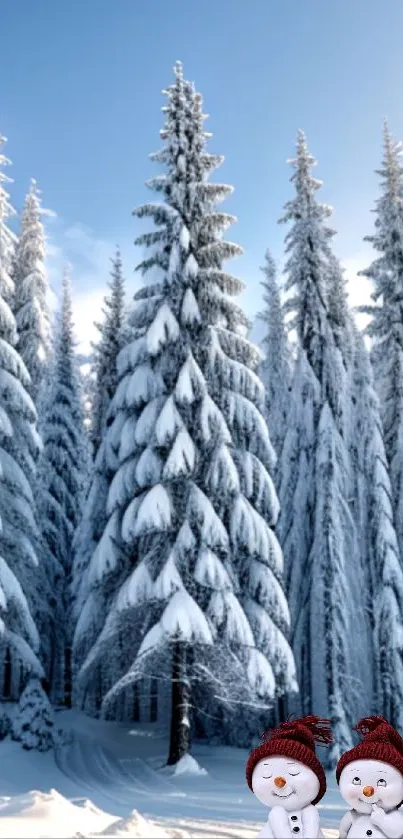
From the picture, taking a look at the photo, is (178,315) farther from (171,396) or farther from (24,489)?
(24,489)

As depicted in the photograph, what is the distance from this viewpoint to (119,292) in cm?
2892

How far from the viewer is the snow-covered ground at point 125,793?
6.86m

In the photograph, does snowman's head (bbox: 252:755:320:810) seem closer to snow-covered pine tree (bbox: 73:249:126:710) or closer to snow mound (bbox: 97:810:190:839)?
snow mound (bbox: 97:810:190:839)

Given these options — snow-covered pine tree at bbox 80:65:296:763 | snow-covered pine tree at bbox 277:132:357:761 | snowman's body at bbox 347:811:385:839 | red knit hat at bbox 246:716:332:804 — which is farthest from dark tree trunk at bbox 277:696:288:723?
snowman's body at bbox 347:811:385:839

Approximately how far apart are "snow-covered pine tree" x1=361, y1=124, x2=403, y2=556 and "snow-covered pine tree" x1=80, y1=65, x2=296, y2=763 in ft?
19.8

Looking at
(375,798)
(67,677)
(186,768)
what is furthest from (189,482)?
(67,677)

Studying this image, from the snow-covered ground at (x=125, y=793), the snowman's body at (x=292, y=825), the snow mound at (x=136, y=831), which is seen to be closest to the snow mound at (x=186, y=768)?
the snow-covered ground at (x=125, y=793)

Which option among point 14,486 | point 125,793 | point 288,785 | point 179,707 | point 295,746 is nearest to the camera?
point 288,785

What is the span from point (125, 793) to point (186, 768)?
2425mm

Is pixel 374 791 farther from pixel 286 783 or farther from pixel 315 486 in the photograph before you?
pixel 315 486

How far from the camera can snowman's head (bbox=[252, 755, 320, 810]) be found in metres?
4.12

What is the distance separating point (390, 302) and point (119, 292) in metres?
11.7

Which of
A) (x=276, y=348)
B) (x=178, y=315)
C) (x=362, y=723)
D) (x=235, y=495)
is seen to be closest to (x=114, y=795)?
(x=235, y=495)

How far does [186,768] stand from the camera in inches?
564
